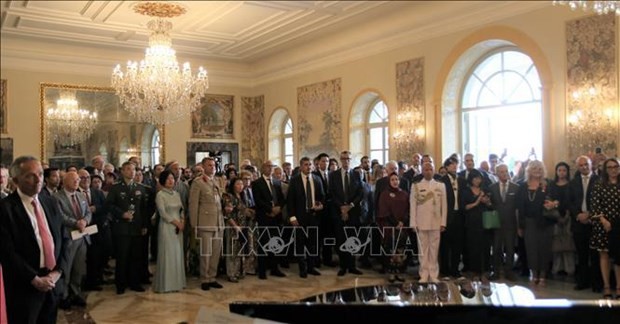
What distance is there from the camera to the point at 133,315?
6297 mm

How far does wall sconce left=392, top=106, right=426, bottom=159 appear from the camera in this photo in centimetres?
1171

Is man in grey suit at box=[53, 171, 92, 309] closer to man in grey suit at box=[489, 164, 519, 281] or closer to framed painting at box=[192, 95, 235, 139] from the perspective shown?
man in grey suit at box=[489, 164, 519, 281]

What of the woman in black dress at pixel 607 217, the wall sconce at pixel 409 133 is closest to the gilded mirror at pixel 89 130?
the wall sconce at pixel 409 133

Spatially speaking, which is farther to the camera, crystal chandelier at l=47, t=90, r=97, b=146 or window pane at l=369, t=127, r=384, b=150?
crystal chandelier at l=47, t=90, r=97, b=146

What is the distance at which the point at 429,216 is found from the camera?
303 inches

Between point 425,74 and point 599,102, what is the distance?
369 centimetres

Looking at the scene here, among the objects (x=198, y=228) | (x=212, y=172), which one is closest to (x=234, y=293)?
(x=198, y=228)

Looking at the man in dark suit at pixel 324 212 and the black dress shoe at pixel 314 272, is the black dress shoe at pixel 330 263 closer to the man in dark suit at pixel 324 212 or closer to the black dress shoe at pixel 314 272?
the man in dark suit at pixel 324 212

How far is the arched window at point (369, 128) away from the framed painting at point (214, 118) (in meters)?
4.99

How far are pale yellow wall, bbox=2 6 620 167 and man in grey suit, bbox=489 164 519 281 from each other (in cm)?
195

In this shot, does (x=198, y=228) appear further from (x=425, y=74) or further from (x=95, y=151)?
(x=95, y=151)

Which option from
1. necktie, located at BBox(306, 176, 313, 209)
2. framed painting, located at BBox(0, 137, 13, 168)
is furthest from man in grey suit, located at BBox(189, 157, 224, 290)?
framed painting, located at BBox(0, 137, 13, 168)

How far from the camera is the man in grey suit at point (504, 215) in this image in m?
7.83

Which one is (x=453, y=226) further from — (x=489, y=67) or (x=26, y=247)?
(x=26, y=247)
